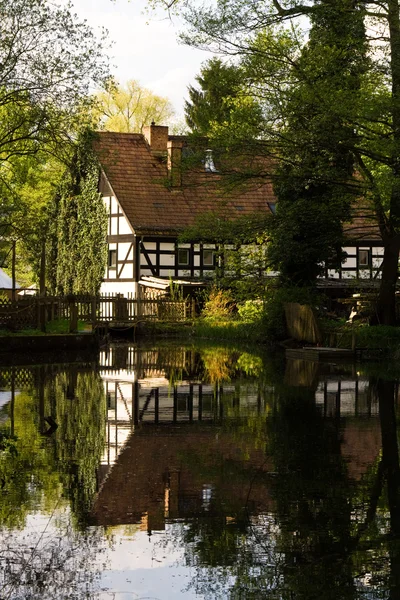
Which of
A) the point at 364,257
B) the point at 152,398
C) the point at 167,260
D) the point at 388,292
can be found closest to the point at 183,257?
the point at 167,260

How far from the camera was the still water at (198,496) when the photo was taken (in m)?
6.66

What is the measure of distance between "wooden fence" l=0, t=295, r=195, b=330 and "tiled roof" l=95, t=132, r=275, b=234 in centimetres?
437

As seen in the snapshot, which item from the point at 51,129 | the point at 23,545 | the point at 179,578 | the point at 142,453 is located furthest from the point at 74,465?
the point at 51,129

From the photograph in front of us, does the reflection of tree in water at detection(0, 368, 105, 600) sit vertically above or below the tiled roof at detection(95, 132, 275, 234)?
below

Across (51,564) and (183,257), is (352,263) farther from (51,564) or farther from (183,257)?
(51,564)

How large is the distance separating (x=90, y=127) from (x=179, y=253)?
22152mm

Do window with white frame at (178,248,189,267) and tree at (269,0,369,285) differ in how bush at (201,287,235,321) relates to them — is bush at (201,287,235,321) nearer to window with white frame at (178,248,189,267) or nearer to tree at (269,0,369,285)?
window with white frame at (178,248,189,267)

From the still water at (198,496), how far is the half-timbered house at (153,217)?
32704 mm

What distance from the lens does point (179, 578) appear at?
22.0 feet

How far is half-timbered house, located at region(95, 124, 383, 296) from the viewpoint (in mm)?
51344

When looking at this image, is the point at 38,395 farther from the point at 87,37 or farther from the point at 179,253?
the point at 179,253

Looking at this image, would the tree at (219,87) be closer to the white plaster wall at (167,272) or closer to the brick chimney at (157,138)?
the white plaster wall at (167,272)

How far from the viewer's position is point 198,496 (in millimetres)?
9227

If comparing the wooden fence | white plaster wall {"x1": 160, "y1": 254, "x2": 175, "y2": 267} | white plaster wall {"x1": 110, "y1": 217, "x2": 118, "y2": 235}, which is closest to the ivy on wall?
white plaster wall {"x1": 110, "y1": 217, "x2": 118, "y2": 235}
